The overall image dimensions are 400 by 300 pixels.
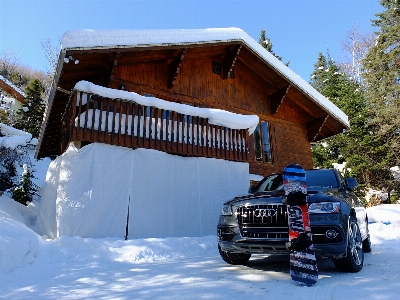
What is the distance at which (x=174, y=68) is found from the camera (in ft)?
37.9

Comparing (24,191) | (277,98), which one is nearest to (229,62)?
(277,98)

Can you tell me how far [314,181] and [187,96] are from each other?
778 centimetres

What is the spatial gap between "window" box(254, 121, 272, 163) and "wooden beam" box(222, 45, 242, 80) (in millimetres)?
2887

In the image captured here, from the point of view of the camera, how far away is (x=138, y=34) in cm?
869

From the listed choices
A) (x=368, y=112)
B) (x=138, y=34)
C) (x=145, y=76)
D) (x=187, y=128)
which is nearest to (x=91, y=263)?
(x=187, y=128)

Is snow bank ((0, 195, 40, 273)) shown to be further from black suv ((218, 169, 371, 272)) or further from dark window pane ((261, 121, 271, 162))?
dark window pane ((261, 121, 271, 162))

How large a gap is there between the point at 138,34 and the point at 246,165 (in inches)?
215

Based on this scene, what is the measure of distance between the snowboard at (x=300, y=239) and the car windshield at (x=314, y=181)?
4.98ft

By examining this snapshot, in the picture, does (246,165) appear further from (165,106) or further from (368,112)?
(368,112)

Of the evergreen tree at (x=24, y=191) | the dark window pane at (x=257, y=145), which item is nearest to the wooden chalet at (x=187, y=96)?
the dark window pane at (x=257, y=145)

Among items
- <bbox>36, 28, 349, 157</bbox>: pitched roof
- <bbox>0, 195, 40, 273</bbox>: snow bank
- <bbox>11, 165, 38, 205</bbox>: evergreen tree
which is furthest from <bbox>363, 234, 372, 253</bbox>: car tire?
<bbox>11, 165, 38, 205</bbox>: evergreen tree

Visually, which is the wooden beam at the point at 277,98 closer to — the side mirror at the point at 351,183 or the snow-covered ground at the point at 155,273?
the snow-covered ground at the point at 155,273

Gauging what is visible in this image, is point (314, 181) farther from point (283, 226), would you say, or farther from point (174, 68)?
point (174, 68)

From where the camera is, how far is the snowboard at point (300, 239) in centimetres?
374
